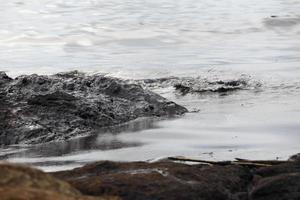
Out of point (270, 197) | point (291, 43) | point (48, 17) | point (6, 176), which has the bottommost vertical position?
point (270, 197)

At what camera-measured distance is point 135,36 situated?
16031 millimetres

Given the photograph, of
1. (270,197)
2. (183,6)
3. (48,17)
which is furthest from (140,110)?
(183,6)

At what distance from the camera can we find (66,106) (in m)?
6.97

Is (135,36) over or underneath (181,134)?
over

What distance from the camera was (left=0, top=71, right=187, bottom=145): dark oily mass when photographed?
21.0ft

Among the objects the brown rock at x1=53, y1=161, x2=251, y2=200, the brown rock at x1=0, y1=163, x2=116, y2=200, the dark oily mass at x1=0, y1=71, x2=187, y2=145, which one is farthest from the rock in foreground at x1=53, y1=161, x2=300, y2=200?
the dark oily mass at x1=0, y1=71, x2=187, y2=145

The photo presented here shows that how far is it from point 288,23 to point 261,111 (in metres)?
10.6

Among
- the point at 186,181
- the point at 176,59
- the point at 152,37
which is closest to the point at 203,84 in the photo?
the point at 176,59

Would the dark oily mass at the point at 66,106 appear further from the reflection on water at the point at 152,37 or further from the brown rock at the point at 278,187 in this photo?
the reflection on water at the point at 152,37

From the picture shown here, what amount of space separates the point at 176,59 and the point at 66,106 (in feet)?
19.6

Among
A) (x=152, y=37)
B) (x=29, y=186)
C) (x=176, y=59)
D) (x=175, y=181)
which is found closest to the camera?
(x=29, y=186)

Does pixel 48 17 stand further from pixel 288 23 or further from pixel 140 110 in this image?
pixel 140 110

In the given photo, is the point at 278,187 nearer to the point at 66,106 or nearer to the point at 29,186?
the point at 29,186

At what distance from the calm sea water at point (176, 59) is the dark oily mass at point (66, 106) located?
0.94ft
